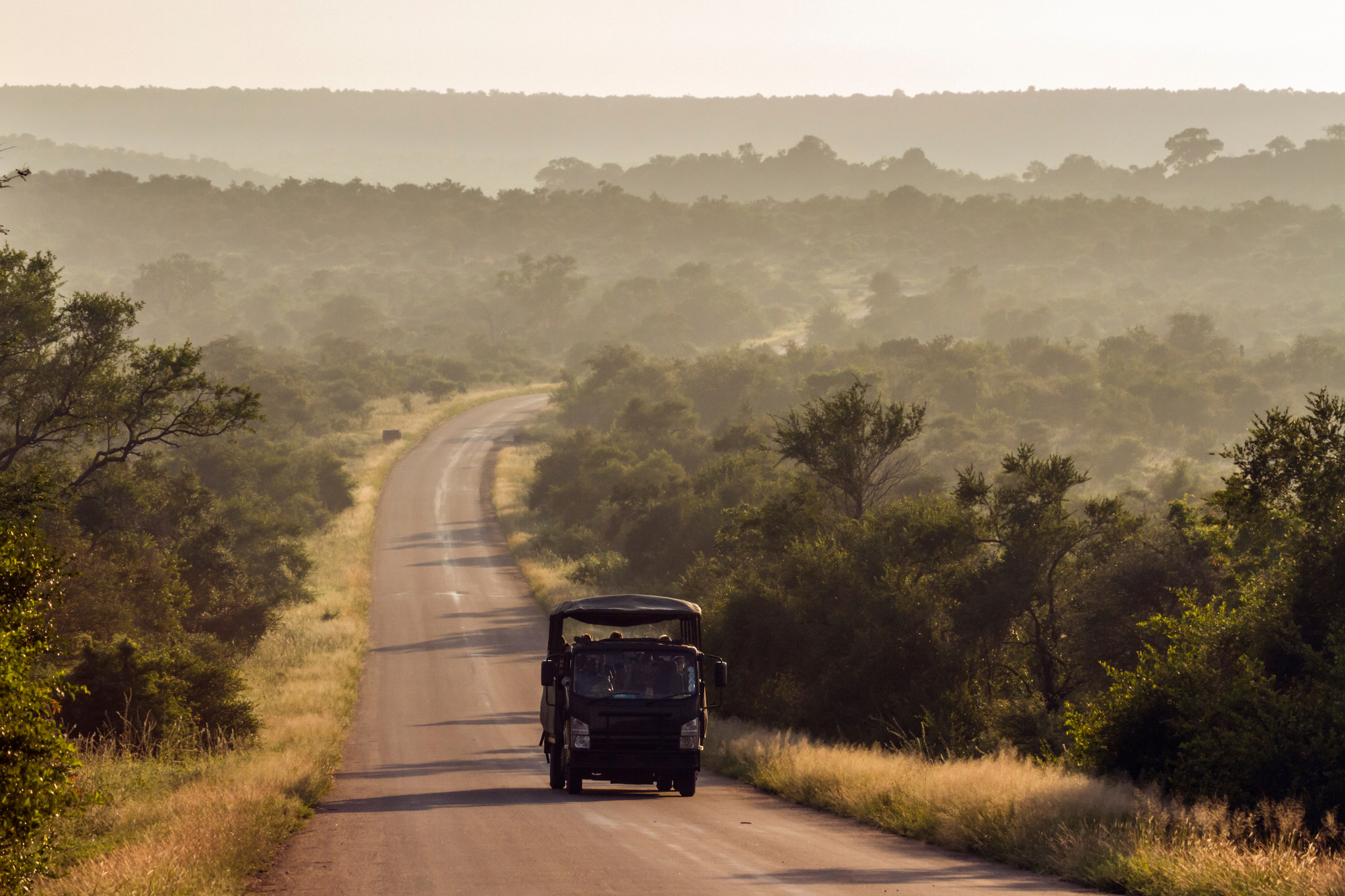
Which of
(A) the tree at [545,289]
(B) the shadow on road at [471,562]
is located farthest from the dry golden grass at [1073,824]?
(A) the tree at [545,289]

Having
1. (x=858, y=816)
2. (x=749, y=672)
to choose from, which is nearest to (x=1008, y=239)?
(x=749, y=672)

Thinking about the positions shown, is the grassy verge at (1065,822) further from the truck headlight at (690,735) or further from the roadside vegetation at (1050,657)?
the truck headlight at (690,735)

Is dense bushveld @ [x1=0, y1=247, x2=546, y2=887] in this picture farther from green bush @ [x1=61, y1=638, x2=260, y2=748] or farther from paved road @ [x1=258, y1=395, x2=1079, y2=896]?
paved road @ [x1=258, y1=395, x2=1079, y2=896]

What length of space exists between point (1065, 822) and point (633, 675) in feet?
21.4

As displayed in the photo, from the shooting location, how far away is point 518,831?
15.3 metres

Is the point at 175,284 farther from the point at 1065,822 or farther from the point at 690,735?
the point at 1065,822

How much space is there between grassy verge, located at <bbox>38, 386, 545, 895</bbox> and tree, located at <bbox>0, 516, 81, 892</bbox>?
0.58 m

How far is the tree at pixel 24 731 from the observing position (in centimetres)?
869

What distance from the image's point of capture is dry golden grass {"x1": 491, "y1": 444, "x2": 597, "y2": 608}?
5009 centimetres

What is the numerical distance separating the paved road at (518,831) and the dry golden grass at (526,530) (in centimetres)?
927

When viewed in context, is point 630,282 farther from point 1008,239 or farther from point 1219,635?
point 1219,635

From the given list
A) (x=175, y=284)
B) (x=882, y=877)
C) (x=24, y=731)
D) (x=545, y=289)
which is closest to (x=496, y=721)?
(x=882, y=877)

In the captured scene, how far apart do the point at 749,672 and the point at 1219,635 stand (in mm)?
12546

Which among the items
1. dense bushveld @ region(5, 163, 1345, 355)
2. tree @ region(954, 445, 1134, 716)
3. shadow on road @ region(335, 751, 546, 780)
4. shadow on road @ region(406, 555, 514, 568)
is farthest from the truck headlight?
dense bushveld @ region(5, 163, 1345, 355)
